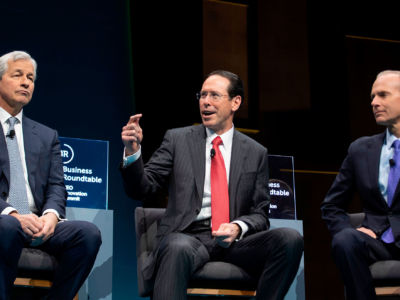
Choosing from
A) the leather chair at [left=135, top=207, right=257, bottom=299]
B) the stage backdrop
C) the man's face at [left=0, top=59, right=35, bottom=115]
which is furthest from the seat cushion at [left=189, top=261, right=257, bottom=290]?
the stage backdrop

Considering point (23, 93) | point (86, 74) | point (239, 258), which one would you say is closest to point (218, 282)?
point (239, 258)

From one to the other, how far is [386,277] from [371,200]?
1.43 feet

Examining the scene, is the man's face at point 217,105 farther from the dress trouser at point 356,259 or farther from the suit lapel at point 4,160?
the suit lapel at point 4,160

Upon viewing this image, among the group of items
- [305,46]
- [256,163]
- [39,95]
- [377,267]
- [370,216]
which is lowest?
[377,267]

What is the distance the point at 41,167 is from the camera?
9.57 ft

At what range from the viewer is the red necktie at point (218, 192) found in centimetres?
280

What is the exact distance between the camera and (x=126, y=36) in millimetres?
5184

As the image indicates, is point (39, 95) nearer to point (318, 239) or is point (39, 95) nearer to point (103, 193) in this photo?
point (103, 193)

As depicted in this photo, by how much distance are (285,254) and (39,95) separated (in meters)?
2.97

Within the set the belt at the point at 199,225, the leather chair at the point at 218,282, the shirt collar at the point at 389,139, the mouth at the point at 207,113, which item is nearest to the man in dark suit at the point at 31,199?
the leather chair at the point at 218,282

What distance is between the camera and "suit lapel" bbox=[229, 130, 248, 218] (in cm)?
287

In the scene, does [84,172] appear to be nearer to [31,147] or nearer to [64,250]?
[31,147]

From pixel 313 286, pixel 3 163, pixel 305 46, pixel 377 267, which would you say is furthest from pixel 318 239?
pixel 3 163

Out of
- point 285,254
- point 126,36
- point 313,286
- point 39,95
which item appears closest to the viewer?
point 285,254
